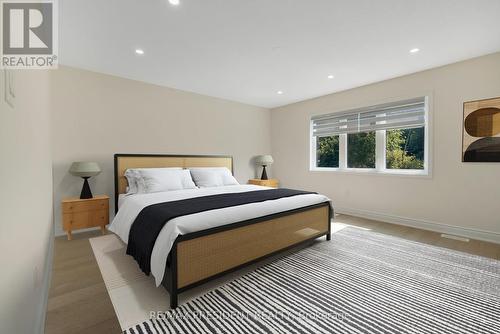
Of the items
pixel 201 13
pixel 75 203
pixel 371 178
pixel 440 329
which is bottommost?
pixel 440 329

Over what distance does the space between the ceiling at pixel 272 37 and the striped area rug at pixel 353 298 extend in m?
2.47

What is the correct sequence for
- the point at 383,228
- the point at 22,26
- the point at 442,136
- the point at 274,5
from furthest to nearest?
the point at 383,228 → the point at 442,136 → the point at 274,5 → the point at 22,26

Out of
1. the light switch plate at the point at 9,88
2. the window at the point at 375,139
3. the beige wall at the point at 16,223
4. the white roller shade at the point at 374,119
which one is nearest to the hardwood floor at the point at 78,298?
the beige wall at the point at 16,223

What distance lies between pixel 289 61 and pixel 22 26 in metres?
2.70

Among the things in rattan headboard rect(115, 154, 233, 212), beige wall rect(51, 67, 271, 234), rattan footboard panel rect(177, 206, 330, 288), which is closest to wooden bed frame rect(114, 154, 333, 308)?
rattan footboard panel rect(177, 206, 330, 288)

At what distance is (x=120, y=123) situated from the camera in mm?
3729

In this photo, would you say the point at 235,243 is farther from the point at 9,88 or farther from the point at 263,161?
the point at 263,161

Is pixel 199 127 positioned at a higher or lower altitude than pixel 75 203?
higher

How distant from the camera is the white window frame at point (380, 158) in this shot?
3584 mm

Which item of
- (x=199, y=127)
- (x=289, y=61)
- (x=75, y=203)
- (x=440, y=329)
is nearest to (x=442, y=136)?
(x=289, y=61)

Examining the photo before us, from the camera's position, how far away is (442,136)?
3420 mm

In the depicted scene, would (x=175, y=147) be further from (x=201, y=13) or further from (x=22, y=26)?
(x=22, y=26)

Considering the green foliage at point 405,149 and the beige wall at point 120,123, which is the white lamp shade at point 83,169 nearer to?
the beige wall at point 120,123

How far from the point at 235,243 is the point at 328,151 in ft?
11.8
